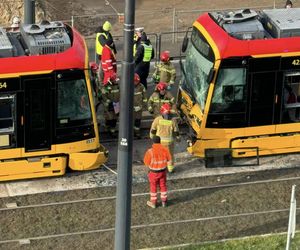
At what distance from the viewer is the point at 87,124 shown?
18.1 m

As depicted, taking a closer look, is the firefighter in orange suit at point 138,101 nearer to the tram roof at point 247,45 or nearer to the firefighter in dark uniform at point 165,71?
the firefighter in dark uniform at point 165,71

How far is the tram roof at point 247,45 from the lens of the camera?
18.4m

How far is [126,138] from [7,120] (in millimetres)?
4627

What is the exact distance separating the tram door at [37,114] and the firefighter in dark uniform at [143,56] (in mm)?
4174

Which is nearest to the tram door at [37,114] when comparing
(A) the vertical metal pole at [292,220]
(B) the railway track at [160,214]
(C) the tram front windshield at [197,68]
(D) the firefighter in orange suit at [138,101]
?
(B) the railway track at [160,214]

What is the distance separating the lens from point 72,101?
17.8m

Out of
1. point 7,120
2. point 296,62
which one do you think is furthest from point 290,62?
point 7,120

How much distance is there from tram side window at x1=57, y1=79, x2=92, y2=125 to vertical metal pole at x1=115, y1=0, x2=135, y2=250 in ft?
13.8

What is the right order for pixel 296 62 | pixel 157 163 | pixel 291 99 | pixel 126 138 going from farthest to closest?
pixel 291 99
pixel 296 62
pixel 157 163
pixel 126 138

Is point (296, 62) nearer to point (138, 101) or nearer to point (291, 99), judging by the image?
point (291, 99)

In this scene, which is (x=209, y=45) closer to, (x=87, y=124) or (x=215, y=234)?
(x=87, y=124)

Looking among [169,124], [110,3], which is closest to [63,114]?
[169,124]

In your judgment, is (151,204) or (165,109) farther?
(165,109)

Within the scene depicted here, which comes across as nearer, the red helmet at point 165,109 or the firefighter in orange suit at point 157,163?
the firefighter in orange suit at point 157,163
